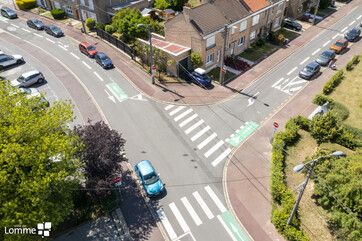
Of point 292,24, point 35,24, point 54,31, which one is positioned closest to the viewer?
point 54,31

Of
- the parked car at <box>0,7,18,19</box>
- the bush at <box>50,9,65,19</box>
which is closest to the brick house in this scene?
the bush at <box>50,9,65,19</box>

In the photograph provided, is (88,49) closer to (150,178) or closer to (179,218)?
(150,178)

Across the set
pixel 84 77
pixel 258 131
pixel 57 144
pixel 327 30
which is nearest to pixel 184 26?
pixel 84 77

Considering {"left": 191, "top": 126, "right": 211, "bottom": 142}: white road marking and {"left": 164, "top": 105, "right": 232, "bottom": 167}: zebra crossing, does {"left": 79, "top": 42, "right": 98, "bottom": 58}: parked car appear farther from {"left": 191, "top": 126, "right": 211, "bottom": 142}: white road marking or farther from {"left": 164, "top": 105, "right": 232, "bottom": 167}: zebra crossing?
{"left": 191, "top": 126, "right": 211, "bottom": 142}: white road marking

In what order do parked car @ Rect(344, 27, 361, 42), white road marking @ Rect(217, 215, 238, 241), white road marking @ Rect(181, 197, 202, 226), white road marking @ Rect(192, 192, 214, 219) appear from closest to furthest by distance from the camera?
white road marking @ Rect(217, 215, 238, 241), white road marking @ Rect(181, 197, 202, 226), white road marking @ Rect(192, 192, 214, 219), parked car @ Rect(344, 27, 361, 42)

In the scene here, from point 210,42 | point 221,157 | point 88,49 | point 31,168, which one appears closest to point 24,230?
point 31,168
